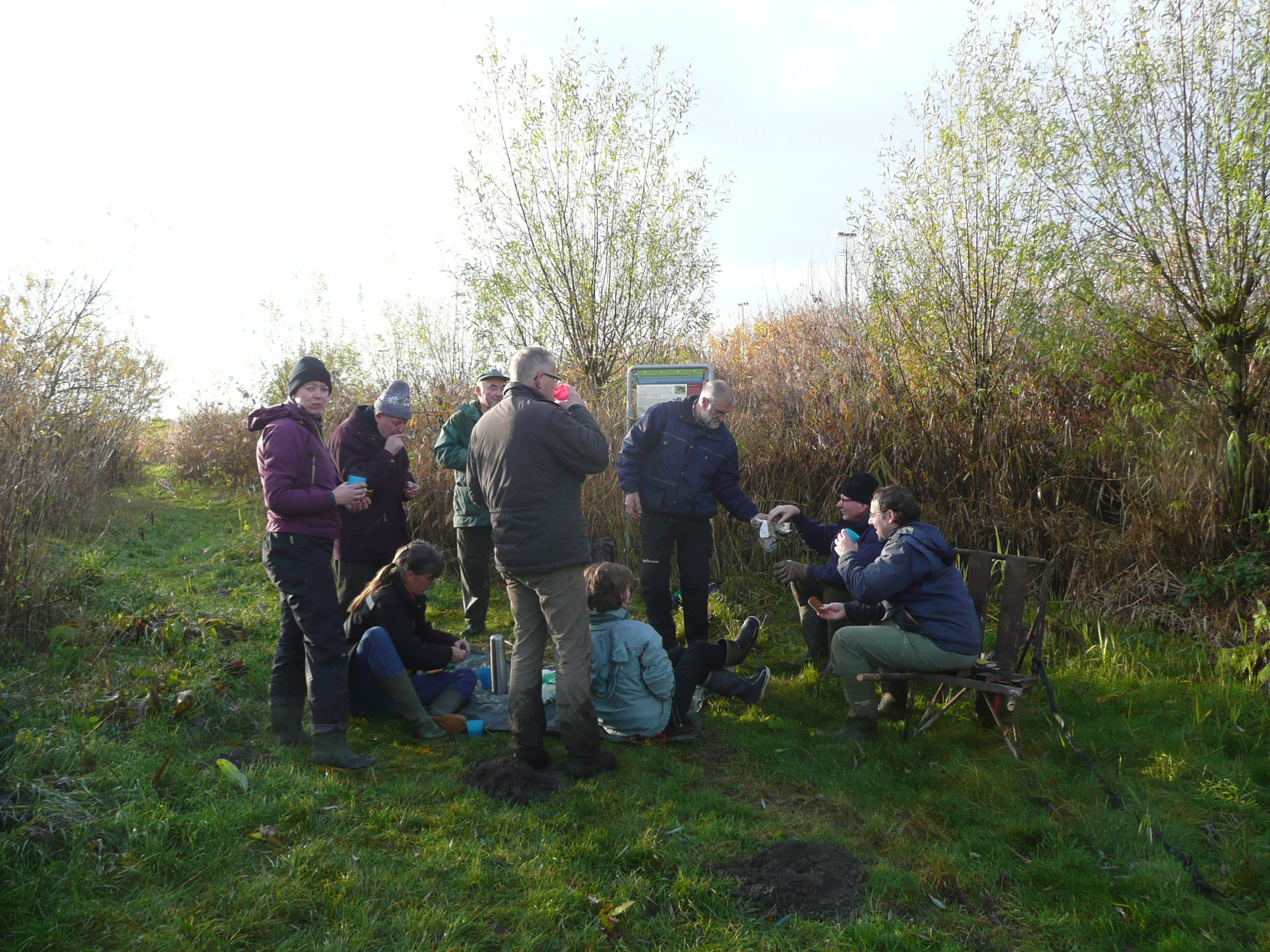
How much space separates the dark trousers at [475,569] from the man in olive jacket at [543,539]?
2.34 m

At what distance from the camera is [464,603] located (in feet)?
21.6

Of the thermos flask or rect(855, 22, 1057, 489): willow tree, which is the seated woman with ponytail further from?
rect(855, 22, 1057, 489): willow tree

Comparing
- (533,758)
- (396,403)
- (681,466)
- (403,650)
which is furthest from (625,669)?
(396,403)

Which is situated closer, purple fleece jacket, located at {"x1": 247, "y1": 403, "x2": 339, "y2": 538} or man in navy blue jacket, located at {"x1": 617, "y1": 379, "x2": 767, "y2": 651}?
purple fleece jacket, located at {"x1": 247, "y1": 403, "x2": 339, "y2": 538}

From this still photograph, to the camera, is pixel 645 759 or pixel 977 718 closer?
pixel 645 759

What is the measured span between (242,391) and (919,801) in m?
16.9

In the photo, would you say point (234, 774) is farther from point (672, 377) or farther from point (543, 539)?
point (672, 377)

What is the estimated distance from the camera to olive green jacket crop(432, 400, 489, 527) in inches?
251

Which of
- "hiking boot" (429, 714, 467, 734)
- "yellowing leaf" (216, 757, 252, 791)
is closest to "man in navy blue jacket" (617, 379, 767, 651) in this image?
"hiking boot" (429, 714, 467, 734)

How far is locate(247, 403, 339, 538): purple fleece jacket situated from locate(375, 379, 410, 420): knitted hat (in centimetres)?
125

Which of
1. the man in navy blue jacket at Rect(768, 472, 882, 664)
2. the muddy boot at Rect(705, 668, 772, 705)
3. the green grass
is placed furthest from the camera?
the man in navy blue jacket at Rect(768, 472, 882, 664)

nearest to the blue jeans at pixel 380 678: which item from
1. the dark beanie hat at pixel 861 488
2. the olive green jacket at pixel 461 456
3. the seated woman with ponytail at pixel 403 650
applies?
the seated woman with ponytail at pixel 403 650

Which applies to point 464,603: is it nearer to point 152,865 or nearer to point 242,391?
point 152,865

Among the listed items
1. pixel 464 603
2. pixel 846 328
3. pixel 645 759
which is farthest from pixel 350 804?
pixel 846 328
